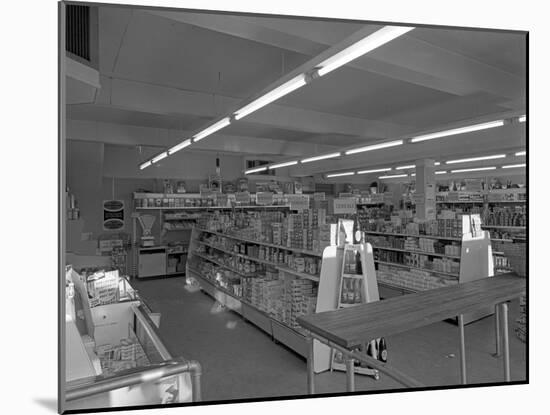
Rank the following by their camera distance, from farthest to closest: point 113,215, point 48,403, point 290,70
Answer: point 113,215 → point 290,70 → point 48,403

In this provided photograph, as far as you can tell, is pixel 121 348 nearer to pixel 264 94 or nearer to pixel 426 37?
pixel 264 94

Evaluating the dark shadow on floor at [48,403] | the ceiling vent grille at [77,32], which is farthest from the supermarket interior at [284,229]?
the dark shadow on floor at [48,403]

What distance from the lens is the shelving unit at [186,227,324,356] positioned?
17.3ft

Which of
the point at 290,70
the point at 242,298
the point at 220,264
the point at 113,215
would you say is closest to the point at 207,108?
the point at 290,70

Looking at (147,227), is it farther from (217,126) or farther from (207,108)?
(217,126)

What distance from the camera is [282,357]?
5195 mm

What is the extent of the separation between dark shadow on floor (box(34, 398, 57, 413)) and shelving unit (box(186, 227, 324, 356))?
303cm

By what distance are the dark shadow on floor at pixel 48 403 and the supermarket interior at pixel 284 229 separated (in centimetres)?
27

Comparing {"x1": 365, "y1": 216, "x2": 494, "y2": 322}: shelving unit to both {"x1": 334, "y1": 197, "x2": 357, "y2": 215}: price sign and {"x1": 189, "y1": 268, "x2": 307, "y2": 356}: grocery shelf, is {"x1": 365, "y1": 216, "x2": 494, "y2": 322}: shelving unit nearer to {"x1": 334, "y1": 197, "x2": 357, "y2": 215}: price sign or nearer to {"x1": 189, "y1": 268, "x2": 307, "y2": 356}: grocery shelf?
{"x1": 334, "y1": 197, "x2": 357, "y2": 215}: price sign

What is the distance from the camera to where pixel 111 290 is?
408cm

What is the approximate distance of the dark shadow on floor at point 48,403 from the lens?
269cm

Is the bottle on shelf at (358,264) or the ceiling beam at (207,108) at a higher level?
the ceiling beam at (207,108)

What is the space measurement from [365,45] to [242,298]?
512 centimetres

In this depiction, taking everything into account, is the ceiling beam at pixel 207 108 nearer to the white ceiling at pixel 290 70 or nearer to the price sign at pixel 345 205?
the white ceiling at pixel 290 70
